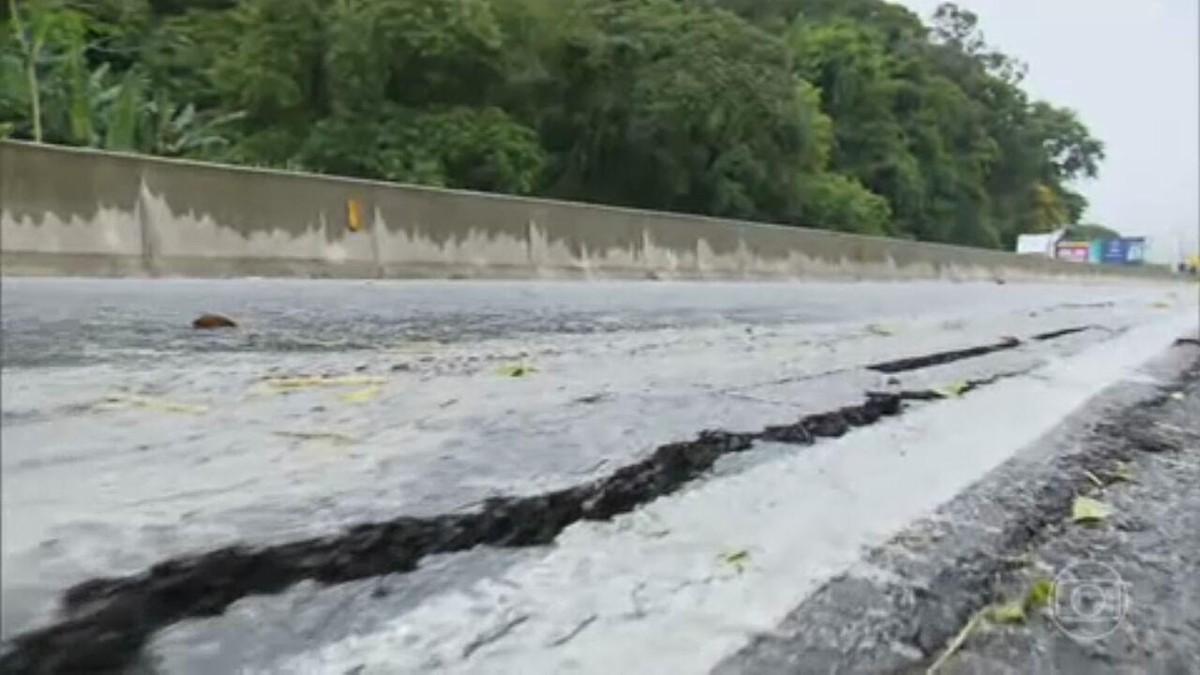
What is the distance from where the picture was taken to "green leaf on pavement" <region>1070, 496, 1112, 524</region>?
166 cm

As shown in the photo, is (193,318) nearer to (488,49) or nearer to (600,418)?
(600,418)

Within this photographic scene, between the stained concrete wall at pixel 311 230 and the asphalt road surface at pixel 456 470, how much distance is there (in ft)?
2.20

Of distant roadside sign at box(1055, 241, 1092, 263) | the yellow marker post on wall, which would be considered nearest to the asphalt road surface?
A: the yellow marker post on wall

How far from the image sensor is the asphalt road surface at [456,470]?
0.97m

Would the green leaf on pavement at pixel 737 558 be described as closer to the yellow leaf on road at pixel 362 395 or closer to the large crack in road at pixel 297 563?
the large crack in road at pixel 297 563

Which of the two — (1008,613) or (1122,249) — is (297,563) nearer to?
(1008,613)

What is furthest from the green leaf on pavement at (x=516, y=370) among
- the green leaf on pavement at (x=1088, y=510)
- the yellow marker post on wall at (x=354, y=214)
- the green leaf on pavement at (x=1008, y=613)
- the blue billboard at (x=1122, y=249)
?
the blue billboard at (x=1122, y=249)

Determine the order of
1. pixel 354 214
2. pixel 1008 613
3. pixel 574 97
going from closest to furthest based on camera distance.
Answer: pixel 1008 613 → pixel 354 214 → pixel 574 97

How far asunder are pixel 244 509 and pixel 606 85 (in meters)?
14.2

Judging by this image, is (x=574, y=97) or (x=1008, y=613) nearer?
(x=1008, y=613)

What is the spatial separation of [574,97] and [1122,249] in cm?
3534

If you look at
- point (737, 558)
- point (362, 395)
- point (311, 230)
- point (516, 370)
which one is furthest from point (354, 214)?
point (737, 558)

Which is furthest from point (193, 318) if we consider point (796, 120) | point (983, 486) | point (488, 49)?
point (796, 120)

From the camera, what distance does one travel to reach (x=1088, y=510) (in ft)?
5.56
